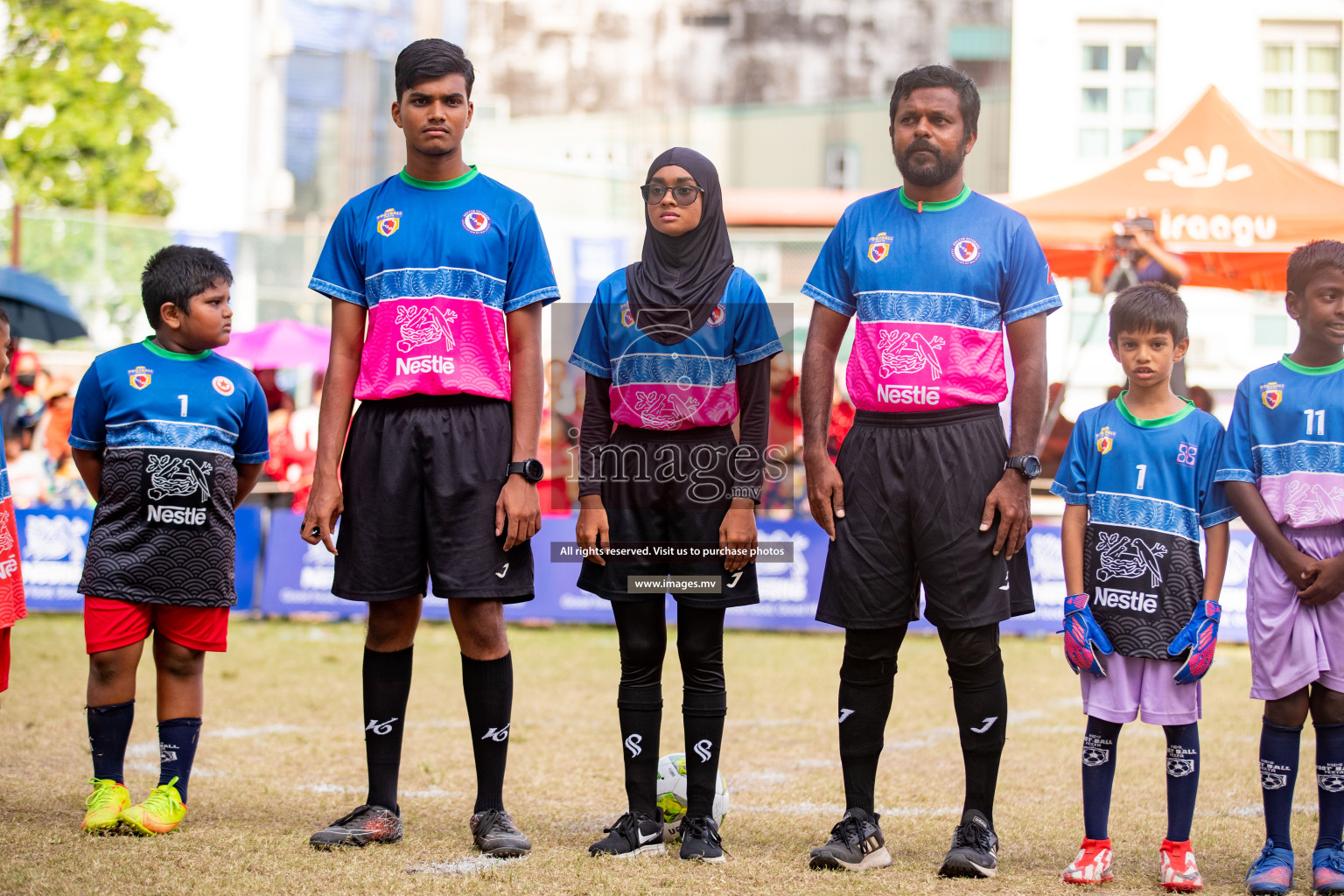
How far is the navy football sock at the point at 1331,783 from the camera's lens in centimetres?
391

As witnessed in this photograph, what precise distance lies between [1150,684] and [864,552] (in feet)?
3.05

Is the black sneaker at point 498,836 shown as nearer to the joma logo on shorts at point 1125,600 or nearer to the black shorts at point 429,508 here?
the black shorts at point 429,508

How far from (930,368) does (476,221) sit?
149 centimetres

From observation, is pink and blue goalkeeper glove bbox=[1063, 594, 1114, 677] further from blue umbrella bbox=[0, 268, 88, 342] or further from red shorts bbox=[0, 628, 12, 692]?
blue umbrella bbox=[0, 268, 88, 342]

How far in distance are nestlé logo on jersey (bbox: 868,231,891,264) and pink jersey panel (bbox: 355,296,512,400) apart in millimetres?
1204

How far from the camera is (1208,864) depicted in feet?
13.5

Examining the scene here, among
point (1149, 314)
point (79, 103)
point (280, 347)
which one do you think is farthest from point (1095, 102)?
point (79, 103)

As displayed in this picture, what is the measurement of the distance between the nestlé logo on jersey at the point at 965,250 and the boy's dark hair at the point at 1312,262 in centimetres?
98

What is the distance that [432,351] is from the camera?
4086 millimetres

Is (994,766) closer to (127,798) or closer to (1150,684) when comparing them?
(1150,684)

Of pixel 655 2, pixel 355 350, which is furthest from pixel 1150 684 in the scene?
pixel 655 2

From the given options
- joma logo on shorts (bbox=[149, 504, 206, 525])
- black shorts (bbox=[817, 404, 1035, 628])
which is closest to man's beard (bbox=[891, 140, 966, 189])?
black shorts (bbox=[817, 404, 1035, 628])

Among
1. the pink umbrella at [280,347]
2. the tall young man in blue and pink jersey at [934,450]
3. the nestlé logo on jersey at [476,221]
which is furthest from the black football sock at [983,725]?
the pink umbrella at [280,347]

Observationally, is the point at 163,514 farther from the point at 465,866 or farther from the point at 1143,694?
the point at 1143,694
